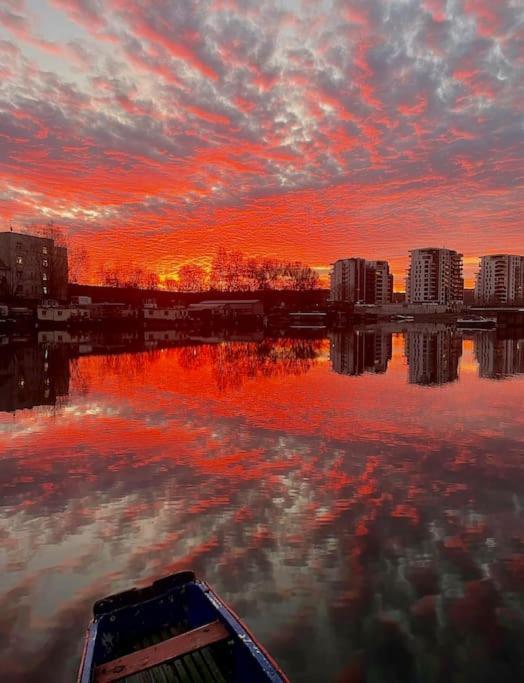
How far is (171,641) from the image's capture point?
17.6 feet

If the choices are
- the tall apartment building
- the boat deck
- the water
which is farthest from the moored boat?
the tall apartment building

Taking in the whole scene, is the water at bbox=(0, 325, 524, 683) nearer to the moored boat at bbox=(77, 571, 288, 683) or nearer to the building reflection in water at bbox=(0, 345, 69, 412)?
the building reflection in water at bbox=(0, 345, 69, 412)

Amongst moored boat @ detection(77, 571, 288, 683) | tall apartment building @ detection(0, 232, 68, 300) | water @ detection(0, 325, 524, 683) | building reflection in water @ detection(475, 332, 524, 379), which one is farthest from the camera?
tall apartment building @ detection(0, 232, 68, 300)

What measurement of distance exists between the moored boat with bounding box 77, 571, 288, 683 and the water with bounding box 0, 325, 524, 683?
48.6 inches

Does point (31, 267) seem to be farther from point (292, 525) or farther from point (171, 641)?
point (171, 641)

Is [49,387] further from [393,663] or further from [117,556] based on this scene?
[393,663]

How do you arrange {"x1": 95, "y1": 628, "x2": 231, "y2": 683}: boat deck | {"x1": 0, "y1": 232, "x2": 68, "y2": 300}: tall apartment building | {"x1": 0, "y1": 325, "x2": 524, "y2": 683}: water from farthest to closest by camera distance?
{"x1": 0, "y1": 232, "x2": 68, "y2": 300}: tall apartment building, {"x1": 0, "y1": 325, "x2": 524, "y2": 683}: water, {"x1": 95, "y1": 628, "x2": 231, "y2": 683}: boat deck

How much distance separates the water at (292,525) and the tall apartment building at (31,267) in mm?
104255

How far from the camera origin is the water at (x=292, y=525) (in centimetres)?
682

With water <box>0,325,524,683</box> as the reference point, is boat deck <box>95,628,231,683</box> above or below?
above

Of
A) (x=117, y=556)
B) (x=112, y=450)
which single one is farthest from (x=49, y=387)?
(x=117, y=556)

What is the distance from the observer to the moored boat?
4988mm

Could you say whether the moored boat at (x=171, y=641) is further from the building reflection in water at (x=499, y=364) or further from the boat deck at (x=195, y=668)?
the building reflection in water at (x=499, y=364)

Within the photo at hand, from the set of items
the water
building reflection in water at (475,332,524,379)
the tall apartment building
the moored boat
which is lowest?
the water
